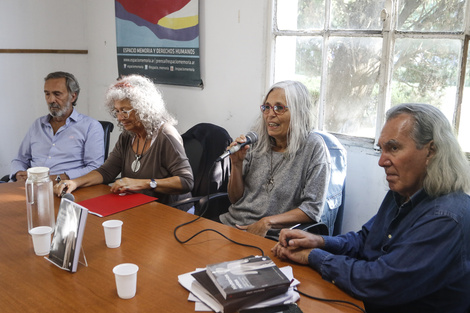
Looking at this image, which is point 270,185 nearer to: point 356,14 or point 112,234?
Result: point 112,234

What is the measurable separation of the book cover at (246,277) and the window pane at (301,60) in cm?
169

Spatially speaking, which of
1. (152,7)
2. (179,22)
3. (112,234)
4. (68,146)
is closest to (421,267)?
(112,234)

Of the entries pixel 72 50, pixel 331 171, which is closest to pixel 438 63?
pixel 331 171

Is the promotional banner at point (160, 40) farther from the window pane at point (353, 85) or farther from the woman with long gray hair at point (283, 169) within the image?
the woman with long gray hair at point (283, 169)

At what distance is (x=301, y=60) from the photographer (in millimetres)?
2844

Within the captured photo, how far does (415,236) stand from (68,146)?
2424 mm

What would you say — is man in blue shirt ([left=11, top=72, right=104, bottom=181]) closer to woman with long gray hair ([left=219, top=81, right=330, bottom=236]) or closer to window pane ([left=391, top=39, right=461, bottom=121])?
woman with long gray hair ([left=219, top=81, right=330, bottom=236])

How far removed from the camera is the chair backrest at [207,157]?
266 cm

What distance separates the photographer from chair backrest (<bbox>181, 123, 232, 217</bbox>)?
2658 mm

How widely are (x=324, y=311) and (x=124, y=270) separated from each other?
0.57 metres

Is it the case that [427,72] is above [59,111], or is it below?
above

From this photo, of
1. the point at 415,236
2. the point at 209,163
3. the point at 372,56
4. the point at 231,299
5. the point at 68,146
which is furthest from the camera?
the point at 68,146

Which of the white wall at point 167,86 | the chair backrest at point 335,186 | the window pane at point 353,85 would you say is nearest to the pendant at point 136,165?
the white wall at point 167,86

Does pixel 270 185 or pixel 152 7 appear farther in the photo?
pixel 152 7
